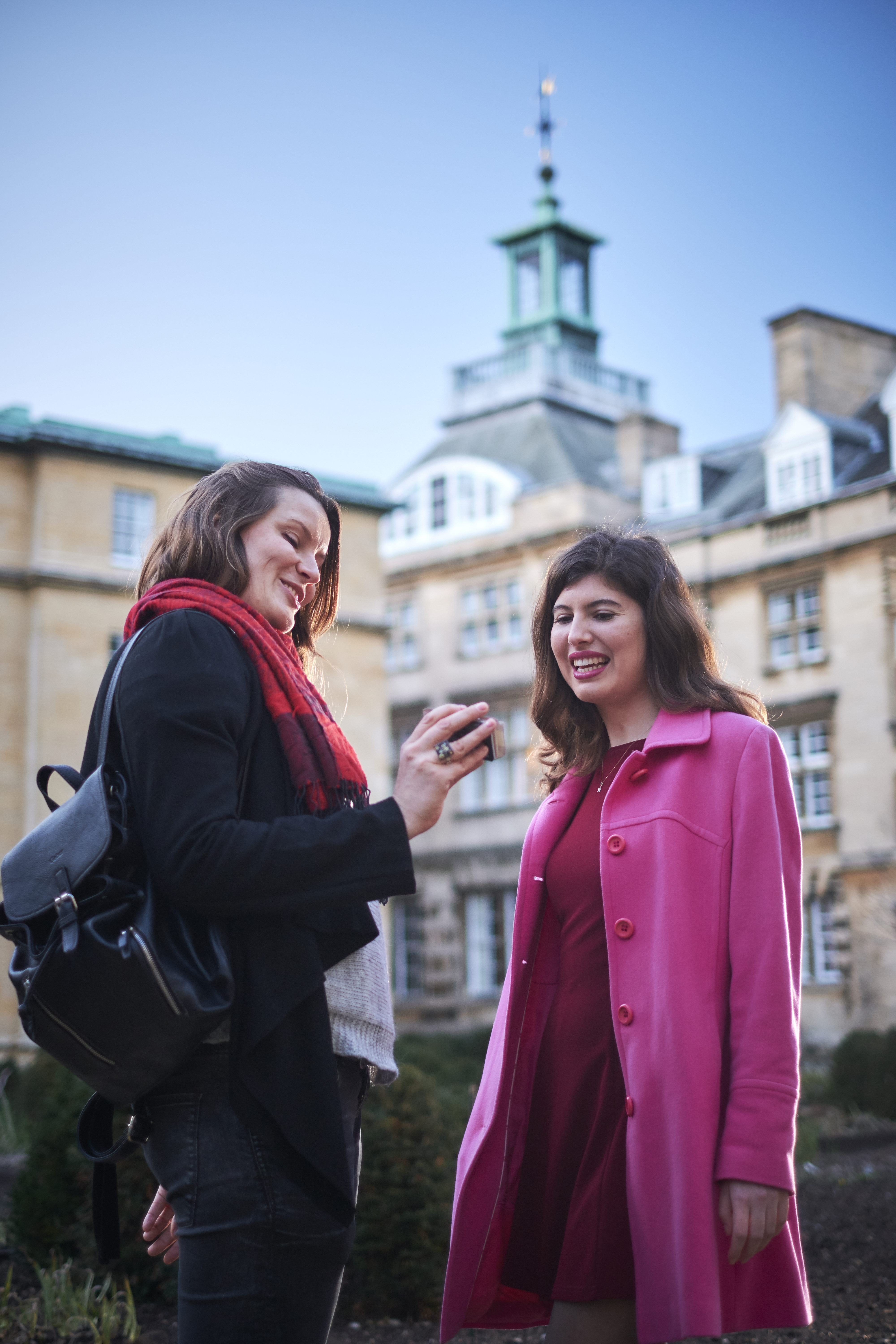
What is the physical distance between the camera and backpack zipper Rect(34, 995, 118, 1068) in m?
2.33

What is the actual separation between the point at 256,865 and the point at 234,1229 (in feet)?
1.90

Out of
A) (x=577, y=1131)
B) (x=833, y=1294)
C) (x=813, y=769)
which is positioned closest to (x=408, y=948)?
(x=813, y=769)

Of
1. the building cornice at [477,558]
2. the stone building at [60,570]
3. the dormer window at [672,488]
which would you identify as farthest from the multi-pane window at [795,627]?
the stone building at [60,570]

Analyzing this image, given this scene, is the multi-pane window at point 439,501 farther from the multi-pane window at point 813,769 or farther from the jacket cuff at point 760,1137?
the jacket cuff at point 760,1137

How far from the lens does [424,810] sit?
8.43 feet

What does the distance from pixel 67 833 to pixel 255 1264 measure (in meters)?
0.77

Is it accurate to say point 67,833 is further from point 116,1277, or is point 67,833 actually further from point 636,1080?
point 116,1277

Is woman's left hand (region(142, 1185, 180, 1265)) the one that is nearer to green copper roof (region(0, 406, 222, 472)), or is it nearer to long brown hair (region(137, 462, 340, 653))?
long brown hair (region(137, 462, 340, 653))

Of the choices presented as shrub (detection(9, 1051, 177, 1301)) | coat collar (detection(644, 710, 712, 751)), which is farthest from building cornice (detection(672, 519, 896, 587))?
coat collar (detection(644, 710, 712, 751))

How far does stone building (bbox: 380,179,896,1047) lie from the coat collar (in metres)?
19.8

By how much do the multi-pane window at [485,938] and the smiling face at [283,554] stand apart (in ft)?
99.2

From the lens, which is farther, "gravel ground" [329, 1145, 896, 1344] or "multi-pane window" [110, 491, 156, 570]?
"multi-pane window" [110, 491, 156, 570]

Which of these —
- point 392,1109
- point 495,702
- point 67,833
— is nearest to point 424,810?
point 67,833

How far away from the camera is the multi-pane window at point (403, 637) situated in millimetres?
35875
